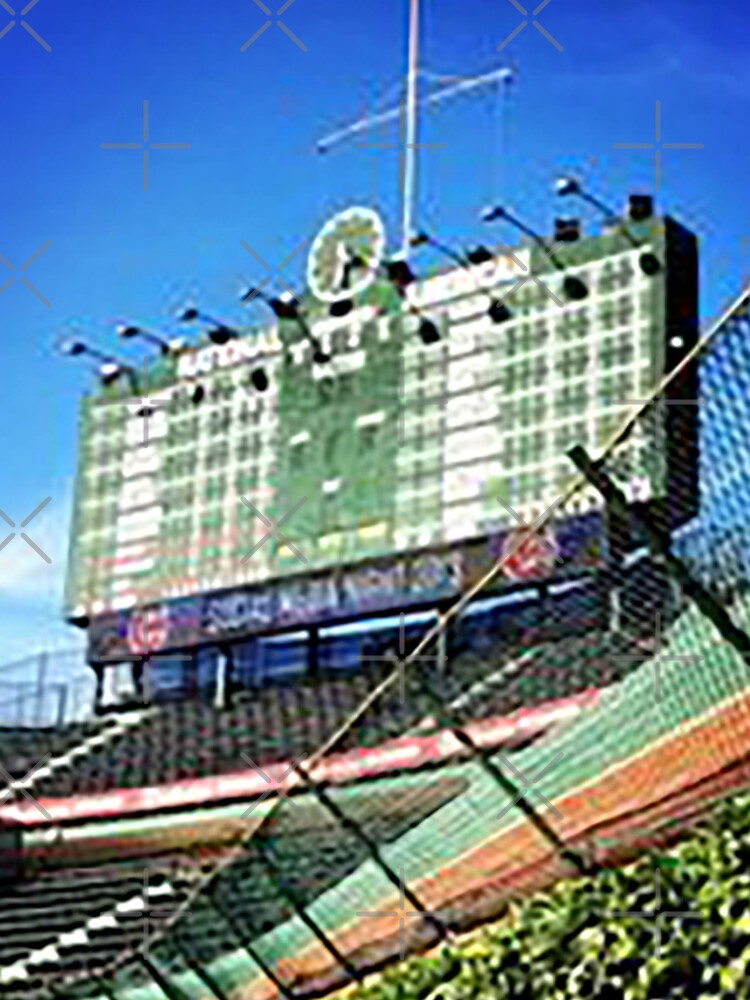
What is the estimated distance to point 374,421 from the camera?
20.6 meters

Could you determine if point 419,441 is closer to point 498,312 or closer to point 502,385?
point 502,385

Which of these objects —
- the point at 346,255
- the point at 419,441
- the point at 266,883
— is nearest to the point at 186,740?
the point at 419,441

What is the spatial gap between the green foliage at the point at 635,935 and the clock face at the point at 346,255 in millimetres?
15286

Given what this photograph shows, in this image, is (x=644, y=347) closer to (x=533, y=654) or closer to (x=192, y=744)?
(x=192, y=744)

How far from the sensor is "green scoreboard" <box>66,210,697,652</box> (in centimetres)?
1858

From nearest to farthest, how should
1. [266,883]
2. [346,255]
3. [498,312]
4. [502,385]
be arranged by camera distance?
[266,883] < [502,385] < [498,312] < [346,255]

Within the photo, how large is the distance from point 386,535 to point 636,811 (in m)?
14.1

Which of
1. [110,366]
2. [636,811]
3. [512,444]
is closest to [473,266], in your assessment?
[512,444]

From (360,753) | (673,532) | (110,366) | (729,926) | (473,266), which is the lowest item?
(729,926)

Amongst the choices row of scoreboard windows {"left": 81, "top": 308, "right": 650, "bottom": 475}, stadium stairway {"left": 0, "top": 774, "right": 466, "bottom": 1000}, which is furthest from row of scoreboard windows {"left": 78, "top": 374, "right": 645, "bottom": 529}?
stadium stairway {"left": 0, "top": 774, "right": 466, "bottom": 1000}

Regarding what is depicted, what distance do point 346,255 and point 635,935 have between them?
16.6 m

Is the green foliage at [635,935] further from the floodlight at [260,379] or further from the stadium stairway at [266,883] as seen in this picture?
the floodlight at [260,379]

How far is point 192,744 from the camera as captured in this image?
2356 centimetres

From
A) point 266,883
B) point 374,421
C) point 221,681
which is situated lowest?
point 266,883
